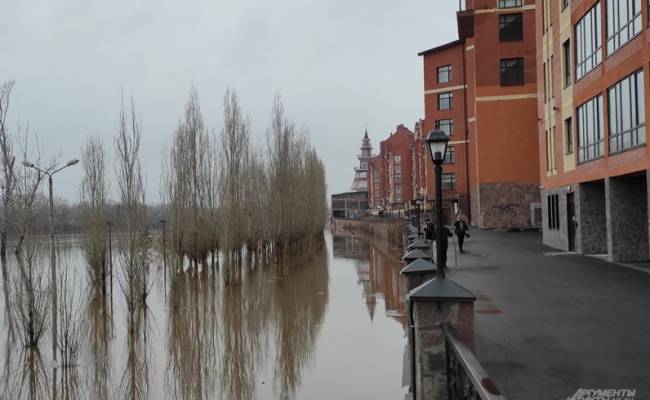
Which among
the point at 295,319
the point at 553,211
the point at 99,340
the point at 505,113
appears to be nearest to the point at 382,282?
the point at 553,211

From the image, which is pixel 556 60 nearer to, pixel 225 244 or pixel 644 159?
pixel 644 159

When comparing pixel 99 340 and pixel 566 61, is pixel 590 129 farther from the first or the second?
pixel 99 340

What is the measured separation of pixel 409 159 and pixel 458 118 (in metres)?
33.1

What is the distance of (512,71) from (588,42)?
18.0m

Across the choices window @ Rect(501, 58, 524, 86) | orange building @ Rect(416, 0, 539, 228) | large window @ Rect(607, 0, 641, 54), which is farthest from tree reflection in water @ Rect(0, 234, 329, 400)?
window @ Rect(501, 58, 524, 86)

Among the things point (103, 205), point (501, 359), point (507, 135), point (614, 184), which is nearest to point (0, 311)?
point (103, 205)

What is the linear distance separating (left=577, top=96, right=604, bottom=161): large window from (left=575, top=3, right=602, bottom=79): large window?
1200mm

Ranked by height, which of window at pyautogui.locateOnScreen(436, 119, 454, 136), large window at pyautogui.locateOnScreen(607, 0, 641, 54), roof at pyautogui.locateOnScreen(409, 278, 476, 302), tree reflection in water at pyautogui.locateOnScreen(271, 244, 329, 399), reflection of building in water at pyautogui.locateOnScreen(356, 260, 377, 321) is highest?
window at pyautogui.locateOnScreen(436, 119, 454, 136)

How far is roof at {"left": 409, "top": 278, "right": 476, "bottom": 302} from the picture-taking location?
4.97 metres

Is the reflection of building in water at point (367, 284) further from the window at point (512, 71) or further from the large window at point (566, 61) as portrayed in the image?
the window at point (512, 71)

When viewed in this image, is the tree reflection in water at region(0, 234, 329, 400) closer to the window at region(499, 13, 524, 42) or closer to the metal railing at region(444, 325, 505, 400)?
the metal railing at region(444, 325, 505, 400)

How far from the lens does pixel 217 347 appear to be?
1401 centimetres

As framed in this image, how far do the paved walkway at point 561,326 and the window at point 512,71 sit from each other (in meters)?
20.9

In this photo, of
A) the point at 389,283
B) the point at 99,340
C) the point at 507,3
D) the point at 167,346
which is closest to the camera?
the point at 167,346
